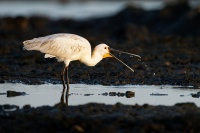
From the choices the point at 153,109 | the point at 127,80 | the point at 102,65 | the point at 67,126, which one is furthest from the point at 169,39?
the point at 67,126

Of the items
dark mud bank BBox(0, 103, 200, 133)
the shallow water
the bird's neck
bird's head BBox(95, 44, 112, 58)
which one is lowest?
dark mud bank BBox(0, 103, 200, 133)

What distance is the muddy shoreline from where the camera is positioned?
9.31 meters

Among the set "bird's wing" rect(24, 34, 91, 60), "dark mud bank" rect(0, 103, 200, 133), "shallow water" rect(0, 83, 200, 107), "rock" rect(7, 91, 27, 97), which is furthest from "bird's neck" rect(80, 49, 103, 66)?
"dark mud bank" rect(0, 103, 200, 133)

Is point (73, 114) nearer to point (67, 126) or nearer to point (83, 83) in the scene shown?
point (67, 126)

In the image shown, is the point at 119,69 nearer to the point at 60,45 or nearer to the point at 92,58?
the point at 92,58

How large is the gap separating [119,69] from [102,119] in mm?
7475

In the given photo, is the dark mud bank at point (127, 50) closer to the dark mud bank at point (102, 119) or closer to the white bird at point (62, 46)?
the white bird at point (62, 46)

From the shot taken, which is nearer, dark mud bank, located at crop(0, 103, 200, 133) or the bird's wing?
dark mud bank, located at crop(0, 103, 200, 133)

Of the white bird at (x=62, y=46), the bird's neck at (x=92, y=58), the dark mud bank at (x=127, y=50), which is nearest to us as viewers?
the white bird at (x=62, y=46)

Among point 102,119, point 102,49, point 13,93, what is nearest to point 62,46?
point 102,49

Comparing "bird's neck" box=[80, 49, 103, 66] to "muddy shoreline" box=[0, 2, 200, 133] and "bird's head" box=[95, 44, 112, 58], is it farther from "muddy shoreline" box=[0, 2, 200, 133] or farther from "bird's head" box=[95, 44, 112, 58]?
"muddy shoreline" box=[0, 2, 200, 133]

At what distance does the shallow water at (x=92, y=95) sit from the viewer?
12.0 meters

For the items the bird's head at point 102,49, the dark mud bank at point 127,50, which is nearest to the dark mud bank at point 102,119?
the bird's head at point 102,49

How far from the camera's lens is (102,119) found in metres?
9.66
